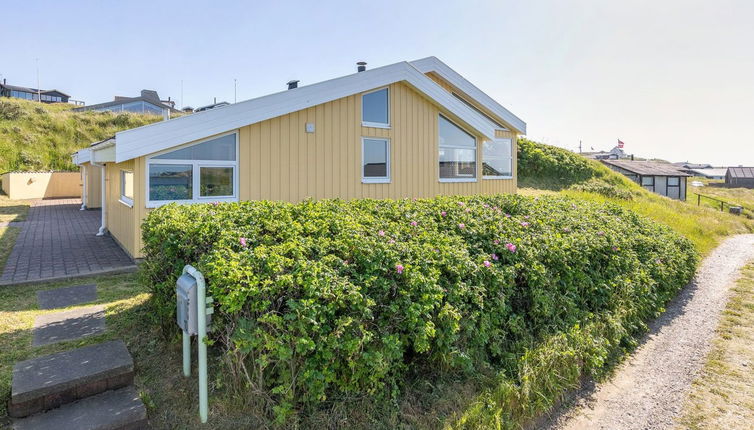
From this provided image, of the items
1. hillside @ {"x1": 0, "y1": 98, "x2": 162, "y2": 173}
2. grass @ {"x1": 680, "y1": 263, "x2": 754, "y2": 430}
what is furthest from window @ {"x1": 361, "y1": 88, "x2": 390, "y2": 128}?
hillside @ {"x1": 0, "y1": 98, "x2": 162, "y2": 173}

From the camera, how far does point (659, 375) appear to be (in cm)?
420

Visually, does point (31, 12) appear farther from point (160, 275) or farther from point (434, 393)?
point (434, 393)

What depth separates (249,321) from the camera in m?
2.56

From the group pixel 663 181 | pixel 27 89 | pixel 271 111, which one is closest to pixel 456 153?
pixel 271 111

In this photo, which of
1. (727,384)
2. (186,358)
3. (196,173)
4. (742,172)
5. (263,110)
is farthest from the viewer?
(742,172)

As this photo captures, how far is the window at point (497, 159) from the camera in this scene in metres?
13.2

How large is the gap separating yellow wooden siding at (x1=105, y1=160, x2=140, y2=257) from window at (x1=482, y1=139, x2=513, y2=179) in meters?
9.87

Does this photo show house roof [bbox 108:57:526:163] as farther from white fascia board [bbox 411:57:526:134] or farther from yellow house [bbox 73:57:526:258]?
white fascia board [bbox 411:57:526:134]

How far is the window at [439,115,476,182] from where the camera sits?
428 inches

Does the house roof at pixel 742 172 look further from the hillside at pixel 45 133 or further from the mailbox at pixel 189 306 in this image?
the mailbox at pixel 189 306

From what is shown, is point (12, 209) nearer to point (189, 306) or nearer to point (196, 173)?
point (196, 173)

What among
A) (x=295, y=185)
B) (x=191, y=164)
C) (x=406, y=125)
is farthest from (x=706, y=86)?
(x=191, y=164)

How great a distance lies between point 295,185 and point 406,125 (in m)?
3.38

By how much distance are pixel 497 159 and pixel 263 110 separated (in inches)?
337
